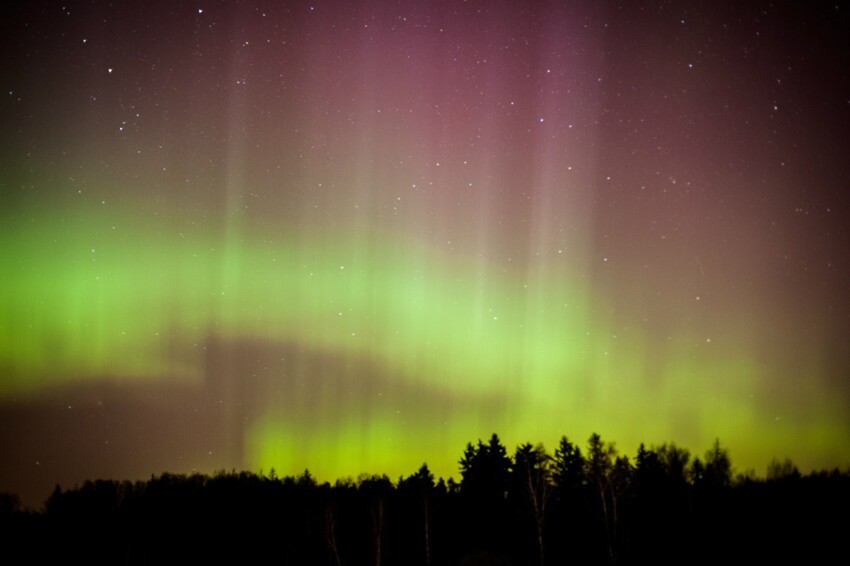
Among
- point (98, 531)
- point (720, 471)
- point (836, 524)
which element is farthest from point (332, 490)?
point (836, 524)

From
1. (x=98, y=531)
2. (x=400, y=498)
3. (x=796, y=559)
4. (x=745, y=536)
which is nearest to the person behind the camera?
(x=796, y=559)

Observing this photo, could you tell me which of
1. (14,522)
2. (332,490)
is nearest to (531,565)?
(332,490)

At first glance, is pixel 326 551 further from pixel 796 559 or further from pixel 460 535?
pixel 796 559

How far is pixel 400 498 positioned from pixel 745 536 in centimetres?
2439

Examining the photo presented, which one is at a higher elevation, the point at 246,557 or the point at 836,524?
the point at 836,524

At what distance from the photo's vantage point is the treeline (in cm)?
3919

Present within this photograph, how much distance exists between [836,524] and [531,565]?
686 inches

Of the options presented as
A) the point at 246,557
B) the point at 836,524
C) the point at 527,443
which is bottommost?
the point at 246,557

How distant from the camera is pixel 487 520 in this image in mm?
48000

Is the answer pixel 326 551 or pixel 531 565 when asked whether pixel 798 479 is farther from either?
pixel 326 551

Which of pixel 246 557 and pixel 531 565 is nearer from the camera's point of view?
pixel 531 565

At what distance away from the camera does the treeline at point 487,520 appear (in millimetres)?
39188

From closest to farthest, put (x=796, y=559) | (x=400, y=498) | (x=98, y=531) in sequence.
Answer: (x=796, y=559), (x=400, y=498), (x=98, y=531)

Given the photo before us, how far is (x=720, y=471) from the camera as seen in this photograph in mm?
65000
